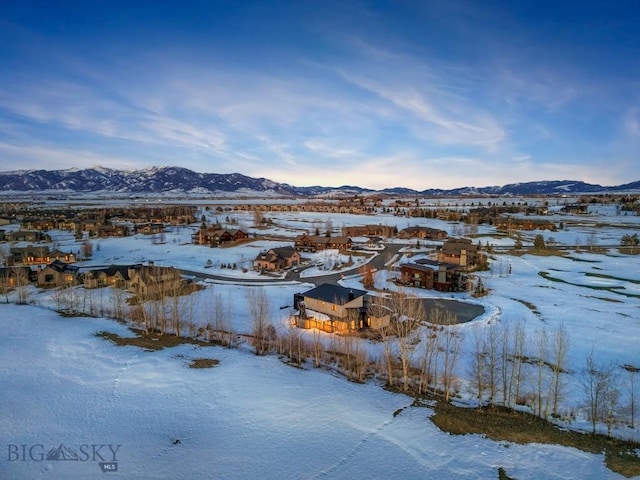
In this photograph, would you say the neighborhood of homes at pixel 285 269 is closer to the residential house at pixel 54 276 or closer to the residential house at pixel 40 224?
the residential house at pixel 54 276

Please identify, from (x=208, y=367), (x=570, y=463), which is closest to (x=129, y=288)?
(x=208, y=367)

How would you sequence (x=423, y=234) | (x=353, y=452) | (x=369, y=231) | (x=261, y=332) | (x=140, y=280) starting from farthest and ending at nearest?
(x=369, y=231) → (x=423, y=234) → (x=140, y=280) → (x=261, y=332) → (x=353, y=452)

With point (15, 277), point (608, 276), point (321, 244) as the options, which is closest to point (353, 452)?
point (15, 277)

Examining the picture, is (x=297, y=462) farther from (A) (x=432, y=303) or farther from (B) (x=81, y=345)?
(A) (x=432, y=303)

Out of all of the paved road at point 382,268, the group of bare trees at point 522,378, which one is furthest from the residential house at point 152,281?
the group of bare trees at point 522,378

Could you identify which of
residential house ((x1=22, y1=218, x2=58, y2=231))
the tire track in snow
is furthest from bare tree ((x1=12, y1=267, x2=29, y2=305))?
residential house ((x1=22, y1=218, x2=58, y2=231))

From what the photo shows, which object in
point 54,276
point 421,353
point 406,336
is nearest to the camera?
point 421,353

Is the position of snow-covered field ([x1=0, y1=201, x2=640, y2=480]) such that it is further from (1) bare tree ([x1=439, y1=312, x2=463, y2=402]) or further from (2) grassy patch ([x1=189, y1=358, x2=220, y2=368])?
(1) bare tree ([x1=439, y1=312, x2=463, y2=402])

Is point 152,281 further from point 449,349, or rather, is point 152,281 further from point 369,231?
point 369,231
